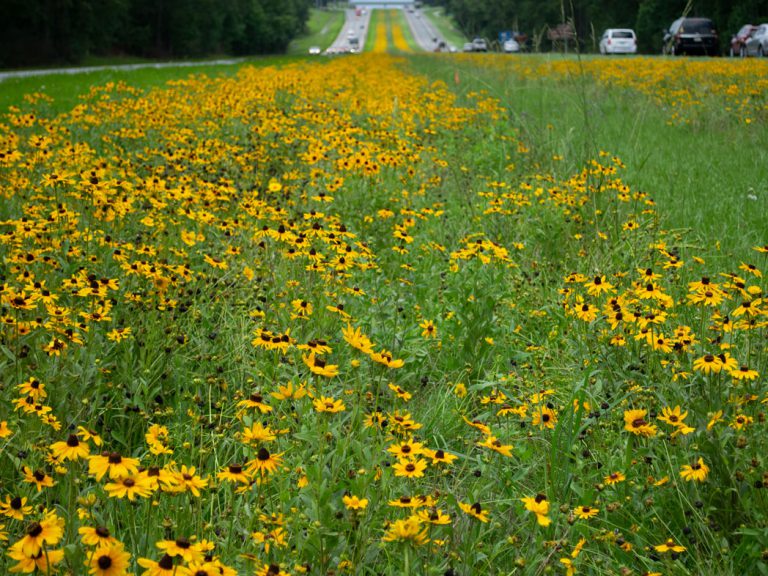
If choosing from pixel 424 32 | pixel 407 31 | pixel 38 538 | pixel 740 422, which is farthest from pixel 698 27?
pixel 407 31

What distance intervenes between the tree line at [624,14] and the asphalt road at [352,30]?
30285 mm

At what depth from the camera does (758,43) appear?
2538cm

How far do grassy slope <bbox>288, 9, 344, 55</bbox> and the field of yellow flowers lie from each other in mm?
62368

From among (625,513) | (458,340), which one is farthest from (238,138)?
(625,513)

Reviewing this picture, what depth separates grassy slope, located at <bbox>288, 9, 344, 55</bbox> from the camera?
81.2m

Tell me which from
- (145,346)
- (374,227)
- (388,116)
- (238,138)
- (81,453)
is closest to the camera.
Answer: (81,453)

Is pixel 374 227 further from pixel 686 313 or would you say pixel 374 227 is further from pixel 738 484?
pixel 738 484

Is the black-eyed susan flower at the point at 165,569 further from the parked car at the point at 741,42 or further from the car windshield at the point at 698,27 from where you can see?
the car windshield at the point at 698,27

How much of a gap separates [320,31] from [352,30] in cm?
417

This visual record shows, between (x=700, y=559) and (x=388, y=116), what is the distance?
8.29 metres

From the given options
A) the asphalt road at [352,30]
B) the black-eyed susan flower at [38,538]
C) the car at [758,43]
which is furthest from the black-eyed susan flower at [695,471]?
the asphalt road at [352,30]

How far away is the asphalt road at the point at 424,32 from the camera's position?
8430 cm

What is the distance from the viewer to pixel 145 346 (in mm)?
3264

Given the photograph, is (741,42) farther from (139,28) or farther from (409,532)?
(139,28)
